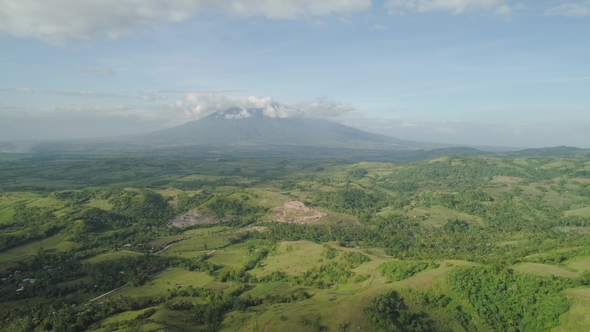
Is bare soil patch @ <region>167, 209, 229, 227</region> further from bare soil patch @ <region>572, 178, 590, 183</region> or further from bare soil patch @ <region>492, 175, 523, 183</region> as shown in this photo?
bare soil patch @ <region>572, 178, 590, 183</region>

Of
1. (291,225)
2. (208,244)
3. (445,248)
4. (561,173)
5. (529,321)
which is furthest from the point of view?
(561,173)

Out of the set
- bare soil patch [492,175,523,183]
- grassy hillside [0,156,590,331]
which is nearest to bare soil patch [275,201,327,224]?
grassy hillside [0,156,590,331]

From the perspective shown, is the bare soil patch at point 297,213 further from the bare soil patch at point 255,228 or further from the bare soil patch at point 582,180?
the bare soil patch at point 582,180

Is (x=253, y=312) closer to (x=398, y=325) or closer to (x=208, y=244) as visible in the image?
(x=398, y=325)

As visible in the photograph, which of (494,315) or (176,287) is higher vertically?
(494,315)

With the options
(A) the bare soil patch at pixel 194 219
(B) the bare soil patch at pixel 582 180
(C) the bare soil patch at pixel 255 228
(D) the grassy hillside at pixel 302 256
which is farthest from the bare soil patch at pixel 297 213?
(B) the bare soil patch at pixel 582 180

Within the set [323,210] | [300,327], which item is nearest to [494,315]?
[300,327]
